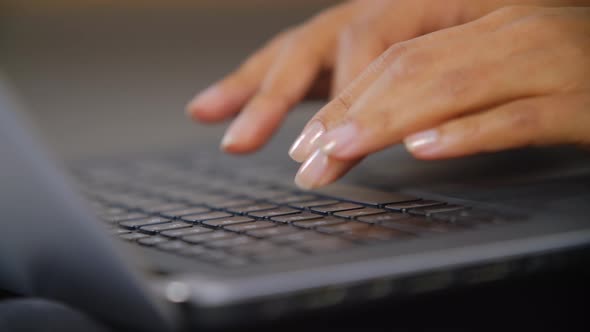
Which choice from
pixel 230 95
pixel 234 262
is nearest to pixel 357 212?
pixel 234 262

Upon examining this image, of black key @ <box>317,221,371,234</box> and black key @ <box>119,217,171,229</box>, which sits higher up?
black key @ <box>119,217,171,229</box>

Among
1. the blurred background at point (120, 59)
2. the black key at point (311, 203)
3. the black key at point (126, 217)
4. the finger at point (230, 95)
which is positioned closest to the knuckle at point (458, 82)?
the black key at point (311, 203)

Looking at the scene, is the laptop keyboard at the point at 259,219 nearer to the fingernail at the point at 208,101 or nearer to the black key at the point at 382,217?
the black key at the point at 382,217

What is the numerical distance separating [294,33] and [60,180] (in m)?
0.52

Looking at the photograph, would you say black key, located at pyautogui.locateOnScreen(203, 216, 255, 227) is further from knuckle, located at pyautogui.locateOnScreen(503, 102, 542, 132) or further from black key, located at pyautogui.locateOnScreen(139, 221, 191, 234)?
knuckle, located at pyautogui.locateOnScreen(503, 102, 542, 132)

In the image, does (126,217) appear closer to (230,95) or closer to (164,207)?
(164,207)

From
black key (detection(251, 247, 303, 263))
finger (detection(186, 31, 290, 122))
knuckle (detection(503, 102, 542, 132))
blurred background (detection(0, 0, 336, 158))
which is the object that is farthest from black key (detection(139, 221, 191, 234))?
blurred background (detection(0, 0, 336, 158))

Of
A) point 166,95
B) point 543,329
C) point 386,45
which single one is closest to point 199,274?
point 543,329

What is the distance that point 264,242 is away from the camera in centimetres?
35

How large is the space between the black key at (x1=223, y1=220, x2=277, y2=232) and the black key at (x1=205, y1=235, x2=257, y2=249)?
0.07 ft

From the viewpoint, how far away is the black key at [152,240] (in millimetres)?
373

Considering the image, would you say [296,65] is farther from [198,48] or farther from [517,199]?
[198,48]

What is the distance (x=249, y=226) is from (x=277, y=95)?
1.00 ft

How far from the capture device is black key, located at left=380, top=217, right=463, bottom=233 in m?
0.36
